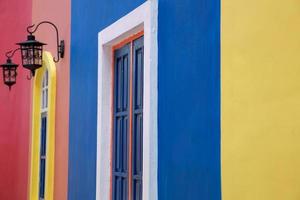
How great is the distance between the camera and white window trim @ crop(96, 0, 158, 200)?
4.80 meters

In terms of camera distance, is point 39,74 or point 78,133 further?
point 39,74

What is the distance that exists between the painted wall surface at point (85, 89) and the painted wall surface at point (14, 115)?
2.96m

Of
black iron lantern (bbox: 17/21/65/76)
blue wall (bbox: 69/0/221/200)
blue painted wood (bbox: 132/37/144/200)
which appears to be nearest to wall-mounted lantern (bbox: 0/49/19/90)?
black iron lantern (bbox: 17/21/65/76)

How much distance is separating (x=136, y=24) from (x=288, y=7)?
7.25 ft

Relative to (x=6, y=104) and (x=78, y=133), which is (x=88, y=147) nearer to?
(x=78, y=133)

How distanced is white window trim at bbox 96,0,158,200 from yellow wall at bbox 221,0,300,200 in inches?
40.5

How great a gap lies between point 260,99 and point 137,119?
2.16 metres

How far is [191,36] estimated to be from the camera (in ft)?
14.3

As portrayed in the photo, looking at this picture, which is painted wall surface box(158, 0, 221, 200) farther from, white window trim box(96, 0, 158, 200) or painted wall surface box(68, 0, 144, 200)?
painted wall surface box(68, 0, 144, 200)

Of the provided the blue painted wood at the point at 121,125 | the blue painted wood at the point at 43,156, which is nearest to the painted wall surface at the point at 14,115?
the blue painted wood at the point at 43,156

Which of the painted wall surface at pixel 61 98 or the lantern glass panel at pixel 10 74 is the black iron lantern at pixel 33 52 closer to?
the painted wall surface at pixel 61 98

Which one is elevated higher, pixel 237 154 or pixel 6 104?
pixel 6 104

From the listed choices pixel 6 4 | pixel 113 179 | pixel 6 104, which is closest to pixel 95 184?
pixel 113 179

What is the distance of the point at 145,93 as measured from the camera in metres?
4.89
